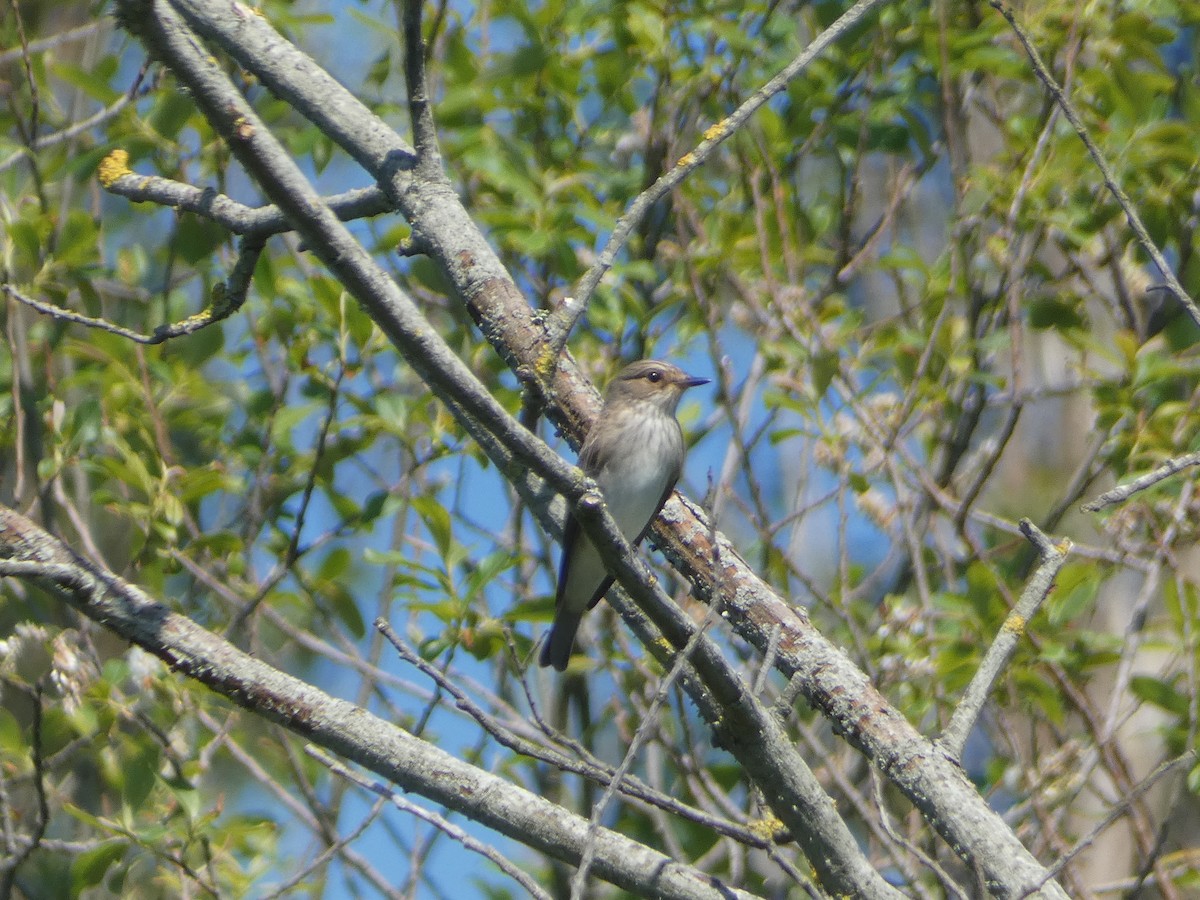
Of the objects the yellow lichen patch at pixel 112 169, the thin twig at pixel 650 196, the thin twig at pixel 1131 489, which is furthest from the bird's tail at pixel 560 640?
the thin twig at pixel 1131 489

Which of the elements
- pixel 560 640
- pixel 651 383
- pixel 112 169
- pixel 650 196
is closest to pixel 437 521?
pixel 560 640

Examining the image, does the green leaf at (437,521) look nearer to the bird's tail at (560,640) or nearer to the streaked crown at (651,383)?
the bird's tail at (560,640)

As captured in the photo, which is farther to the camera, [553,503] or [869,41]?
[869,41]

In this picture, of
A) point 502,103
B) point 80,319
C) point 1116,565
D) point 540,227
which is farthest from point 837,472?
point 80,319

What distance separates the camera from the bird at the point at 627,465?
4.34 m

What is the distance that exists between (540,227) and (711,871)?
102 inches

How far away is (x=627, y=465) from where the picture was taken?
452 cm

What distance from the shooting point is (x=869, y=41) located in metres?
5.60

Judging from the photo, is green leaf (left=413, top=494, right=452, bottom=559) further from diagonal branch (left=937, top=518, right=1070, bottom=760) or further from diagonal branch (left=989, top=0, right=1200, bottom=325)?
diagonal branch (left=989, top=0, right=1200, bottom=325)

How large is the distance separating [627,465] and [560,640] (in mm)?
630

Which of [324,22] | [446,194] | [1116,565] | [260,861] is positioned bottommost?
[260,861]

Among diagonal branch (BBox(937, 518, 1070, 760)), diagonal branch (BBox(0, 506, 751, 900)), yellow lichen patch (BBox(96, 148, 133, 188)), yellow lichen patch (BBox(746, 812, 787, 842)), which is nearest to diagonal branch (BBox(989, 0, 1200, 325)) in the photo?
diagonal branch (BBox(937, 518, 1070, 760))

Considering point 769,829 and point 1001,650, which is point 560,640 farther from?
point 1001,650

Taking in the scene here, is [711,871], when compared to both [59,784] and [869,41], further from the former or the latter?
[869,41]
